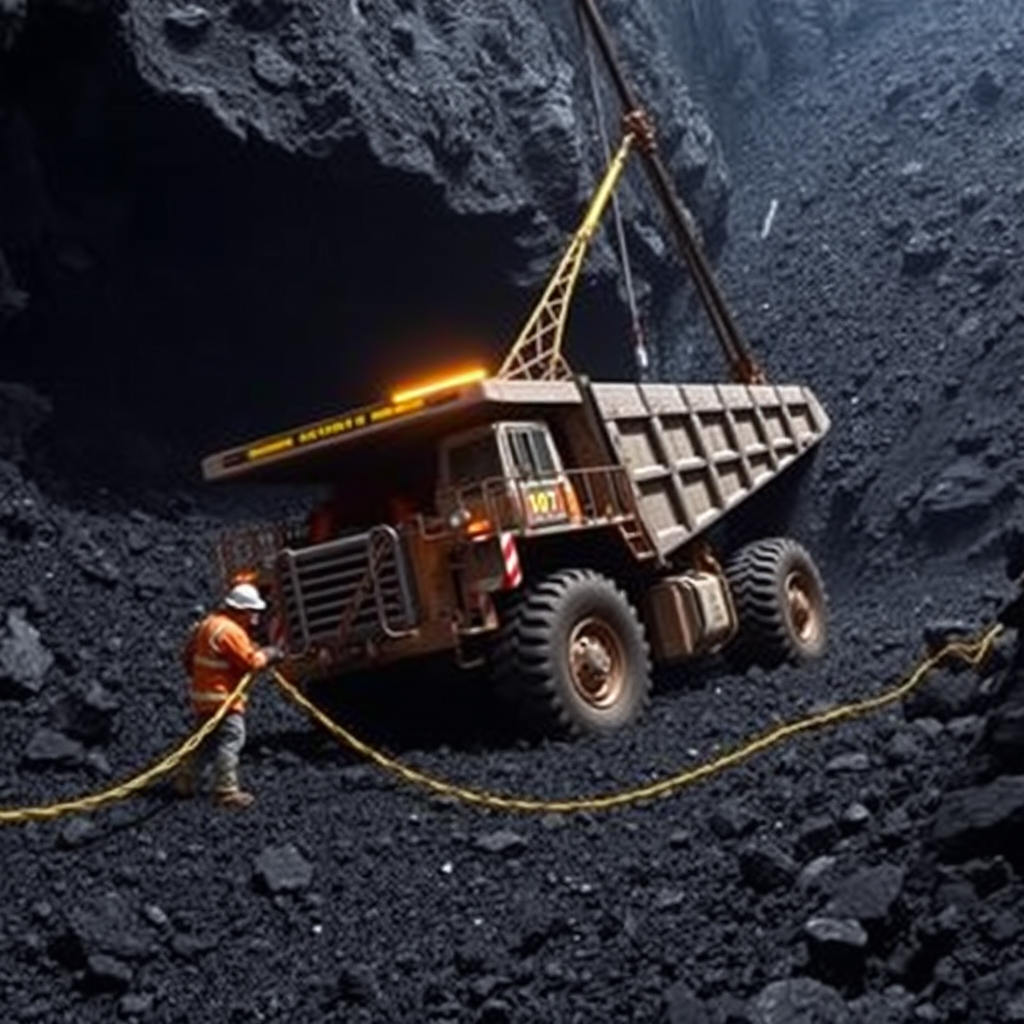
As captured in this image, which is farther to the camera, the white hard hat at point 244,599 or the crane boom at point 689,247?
the crane boom at point 689,247

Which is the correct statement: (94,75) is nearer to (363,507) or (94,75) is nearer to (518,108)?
(363,507)

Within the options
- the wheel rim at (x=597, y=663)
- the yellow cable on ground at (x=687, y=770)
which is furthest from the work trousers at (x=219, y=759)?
the wheel rim at (x=597, y=663)

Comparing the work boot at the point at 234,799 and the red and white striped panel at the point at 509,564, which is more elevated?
the red and white striped panel at the point at 509,564

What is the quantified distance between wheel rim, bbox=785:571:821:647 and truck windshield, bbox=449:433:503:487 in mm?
3078

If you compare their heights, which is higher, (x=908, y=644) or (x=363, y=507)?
(x=363, y=507)

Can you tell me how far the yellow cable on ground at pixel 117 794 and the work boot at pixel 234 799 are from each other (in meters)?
0.28

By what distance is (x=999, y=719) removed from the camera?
4578 mm

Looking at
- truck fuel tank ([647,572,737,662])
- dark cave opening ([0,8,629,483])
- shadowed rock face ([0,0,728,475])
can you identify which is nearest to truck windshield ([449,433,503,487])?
truck fuel tank ([647,572,737,662])

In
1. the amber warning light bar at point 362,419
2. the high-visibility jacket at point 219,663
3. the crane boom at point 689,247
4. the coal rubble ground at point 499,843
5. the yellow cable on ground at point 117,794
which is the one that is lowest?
the coal rubble ground at point 499,843

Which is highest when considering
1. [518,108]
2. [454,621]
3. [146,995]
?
[518,108]

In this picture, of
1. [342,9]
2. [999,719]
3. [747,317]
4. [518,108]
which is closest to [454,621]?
[999,719]

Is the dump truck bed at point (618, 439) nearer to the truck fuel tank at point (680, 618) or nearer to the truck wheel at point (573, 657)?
the truck fuel tank at point (680, 618)

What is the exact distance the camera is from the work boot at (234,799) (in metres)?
6.82

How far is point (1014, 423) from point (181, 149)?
8256 millimetres
